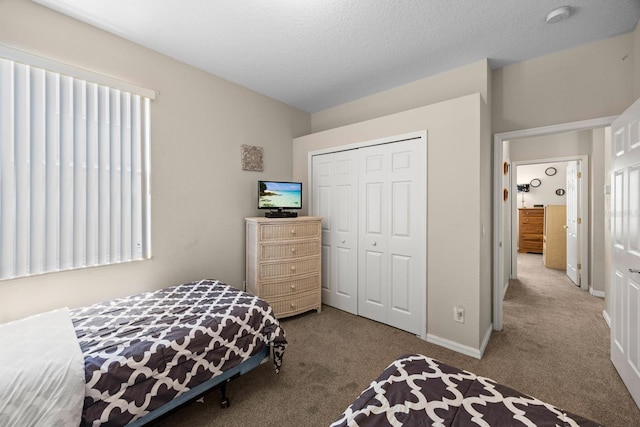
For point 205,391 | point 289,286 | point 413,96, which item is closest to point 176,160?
point 289,286

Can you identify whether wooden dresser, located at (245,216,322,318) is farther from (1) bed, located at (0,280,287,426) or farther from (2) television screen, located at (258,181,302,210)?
(1) bed, located at (0,280,287,426)

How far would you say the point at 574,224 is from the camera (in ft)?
15.0

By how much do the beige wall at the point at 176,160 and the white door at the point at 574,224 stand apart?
4.80 m

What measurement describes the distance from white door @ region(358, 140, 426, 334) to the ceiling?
2.82 ft

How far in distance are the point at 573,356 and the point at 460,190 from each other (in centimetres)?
171

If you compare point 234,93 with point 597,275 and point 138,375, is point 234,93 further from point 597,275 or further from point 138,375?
point 597,275

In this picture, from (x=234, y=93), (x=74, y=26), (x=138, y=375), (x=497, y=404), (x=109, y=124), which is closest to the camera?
(x=497, y=404)

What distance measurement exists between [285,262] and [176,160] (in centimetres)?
152

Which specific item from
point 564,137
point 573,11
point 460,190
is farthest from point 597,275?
point 573,11

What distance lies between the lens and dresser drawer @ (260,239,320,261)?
9.55ft

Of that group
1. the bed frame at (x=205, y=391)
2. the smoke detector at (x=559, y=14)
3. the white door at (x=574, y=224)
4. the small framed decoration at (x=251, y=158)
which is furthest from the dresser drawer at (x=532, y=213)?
the bed frame at (x=205, y=391)

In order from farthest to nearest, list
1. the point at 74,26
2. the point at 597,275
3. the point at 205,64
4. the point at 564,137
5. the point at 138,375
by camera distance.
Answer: the point at 564,137, the point at 597,275, the point at 205,64, the point at 74,26, the point at 138,375

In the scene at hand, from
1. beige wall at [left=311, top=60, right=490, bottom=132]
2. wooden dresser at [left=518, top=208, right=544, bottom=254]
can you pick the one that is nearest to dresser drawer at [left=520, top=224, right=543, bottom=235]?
wooden dresser at [left=518, top=208, right=544, bottom=254]

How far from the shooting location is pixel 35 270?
190 centimetres
